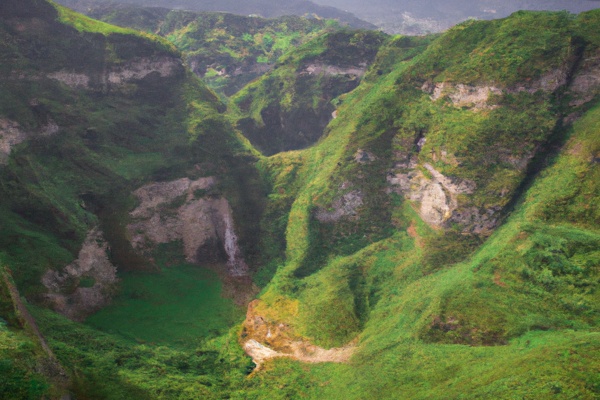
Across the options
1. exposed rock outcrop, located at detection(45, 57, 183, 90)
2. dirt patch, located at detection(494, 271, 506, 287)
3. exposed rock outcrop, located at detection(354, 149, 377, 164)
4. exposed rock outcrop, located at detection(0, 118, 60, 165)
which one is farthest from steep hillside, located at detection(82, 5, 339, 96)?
dirt patch, located at detection(494, 271, 506, 287)

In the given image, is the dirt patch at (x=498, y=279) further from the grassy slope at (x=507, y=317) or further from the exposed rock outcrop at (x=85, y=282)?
the exposed rock outcrop at (x=85, y=282)

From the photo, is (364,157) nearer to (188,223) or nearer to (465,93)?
(465,93)

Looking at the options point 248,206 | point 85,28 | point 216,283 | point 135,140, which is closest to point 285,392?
point 216,283

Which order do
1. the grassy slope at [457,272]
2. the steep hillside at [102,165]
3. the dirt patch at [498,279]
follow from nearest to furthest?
the grassy slope at [457,272] < the dirt patch at [498,279] < the steep hillside at [102,165]

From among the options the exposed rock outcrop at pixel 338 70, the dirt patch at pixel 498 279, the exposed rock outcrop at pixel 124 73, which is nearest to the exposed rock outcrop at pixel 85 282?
the exposed rock outcrop at pixel 124 73

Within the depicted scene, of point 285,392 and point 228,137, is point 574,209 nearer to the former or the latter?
point 285,392

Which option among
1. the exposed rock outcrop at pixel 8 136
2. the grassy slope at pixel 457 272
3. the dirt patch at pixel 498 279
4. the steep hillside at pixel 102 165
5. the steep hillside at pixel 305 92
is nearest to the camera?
the grassy slope at pixel 457 272

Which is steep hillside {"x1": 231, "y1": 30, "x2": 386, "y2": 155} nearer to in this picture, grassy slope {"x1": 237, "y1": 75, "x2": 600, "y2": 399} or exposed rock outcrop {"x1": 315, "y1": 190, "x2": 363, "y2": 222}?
exposed rock outcrop {"x1": 315, "y1": 190, "x2": 363, "y2": 222}
